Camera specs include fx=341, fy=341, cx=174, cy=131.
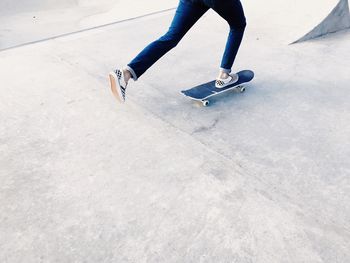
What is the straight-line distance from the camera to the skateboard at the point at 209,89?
3.30m

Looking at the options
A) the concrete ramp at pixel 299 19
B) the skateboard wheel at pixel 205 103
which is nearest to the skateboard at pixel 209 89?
the skateboard wheel at pixel 205 103

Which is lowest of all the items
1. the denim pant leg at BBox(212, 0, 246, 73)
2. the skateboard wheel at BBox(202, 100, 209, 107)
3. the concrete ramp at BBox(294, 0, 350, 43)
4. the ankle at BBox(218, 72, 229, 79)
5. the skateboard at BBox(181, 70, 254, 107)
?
the skateboard wheel at BBox(202, 100, 209, 107)

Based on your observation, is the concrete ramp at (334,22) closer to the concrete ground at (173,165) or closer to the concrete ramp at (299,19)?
the concrete ramp at (299,19)

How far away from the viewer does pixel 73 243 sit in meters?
1.89

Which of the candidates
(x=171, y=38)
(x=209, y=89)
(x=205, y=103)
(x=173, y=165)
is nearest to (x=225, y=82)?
(x=209, y=89)

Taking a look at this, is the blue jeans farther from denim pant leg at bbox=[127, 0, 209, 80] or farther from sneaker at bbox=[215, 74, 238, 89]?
sneaker at bbox=[215, 74, 238, 89]

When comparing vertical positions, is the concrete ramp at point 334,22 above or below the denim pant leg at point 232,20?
below

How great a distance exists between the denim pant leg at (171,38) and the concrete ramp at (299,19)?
8.06 ft

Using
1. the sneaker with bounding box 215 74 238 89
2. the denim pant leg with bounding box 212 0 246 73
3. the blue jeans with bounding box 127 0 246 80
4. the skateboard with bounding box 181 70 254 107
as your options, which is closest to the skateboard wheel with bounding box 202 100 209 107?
the skateboard with bounding box 181 70 254 107

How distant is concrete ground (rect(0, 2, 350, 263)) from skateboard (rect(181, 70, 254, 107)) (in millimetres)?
99

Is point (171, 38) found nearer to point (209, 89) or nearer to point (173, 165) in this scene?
point (209, 89)

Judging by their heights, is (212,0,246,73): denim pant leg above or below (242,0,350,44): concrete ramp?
above

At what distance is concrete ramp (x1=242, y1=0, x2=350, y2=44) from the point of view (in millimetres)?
5129

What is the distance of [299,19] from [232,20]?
3.09 m
